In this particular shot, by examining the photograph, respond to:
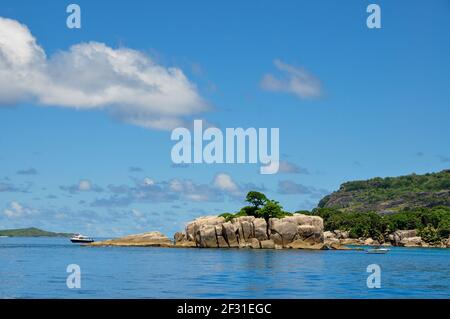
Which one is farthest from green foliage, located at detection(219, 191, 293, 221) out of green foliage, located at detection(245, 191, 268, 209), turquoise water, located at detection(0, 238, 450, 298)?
turquoise water, located at detection(0, 238, 450, 298)

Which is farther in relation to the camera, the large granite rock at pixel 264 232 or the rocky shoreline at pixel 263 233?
the rocky shoreline at pixel 263 233

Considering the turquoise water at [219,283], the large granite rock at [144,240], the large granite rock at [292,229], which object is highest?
the large granite rock at [292,229]

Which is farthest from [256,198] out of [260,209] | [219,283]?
[219,283]

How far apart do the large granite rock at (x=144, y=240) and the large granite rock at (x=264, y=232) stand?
23804 mm

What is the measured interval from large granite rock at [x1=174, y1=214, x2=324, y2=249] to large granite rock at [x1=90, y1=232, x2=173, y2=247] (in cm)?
2380

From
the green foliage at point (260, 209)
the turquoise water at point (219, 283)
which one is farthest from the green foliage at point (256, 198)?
the turquoise water at point (219, 283)

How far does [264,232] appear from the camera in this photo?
149 metres

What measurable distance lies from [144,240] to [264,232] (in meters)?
44.2

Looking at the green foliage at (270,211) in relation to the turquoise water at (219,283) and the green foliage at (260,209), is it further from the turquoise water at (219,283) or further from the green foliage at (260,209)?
the turquoise water at (219,283)

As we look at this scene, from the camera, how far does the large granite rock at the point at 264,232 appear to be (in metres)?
148

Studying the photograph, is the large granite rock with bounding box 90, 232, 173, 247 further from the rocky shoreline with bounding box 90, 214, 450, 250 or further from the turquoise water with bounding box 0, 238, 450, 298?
the turquoise water with bounding box 0, 238, 450, 298
